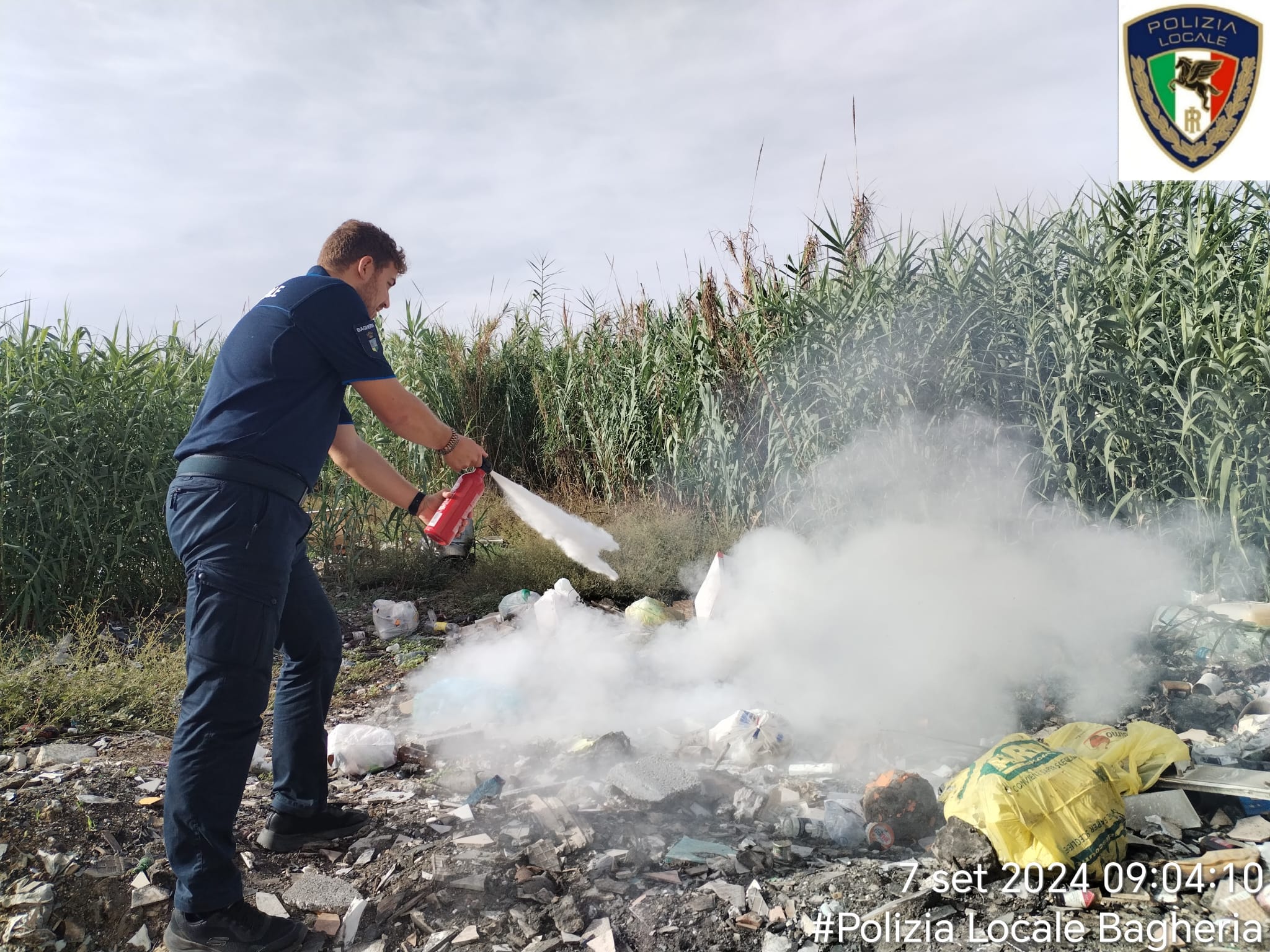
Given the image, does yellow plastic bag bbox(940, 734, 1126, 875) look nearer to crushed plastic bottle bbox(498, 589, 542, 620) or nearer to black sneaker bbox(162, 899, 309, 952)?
black sneaker bbox(162, 899, 309, 952)

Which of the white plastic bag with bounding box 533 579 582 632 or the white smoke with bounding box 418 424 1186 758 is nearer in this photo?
the white smoke with bounding box 418 424 1186 758

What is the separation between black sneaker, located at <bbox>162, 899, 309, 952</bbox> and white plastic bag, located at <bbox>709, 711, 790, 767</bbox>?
1.77m

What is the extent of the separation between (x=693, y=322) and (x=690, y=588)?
7.70 ft

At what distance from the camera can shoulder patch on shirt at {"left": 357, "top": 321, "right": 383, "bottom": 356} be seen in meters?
2.47

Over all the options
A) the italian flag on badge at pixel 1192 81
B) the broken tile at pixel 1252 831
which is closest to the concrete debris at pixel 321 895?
the broken tile at pixel 1252 831

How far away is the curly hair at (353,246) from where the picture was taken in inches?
107

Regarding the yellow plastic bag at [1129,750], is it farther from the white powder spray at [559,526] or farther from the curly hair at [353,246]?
the curly hair at [353,246]

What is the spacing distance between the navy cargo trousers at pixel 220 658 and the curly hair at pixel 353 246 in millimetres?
840

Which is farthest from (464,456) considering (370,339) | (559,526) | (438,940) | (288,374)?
(438,940)

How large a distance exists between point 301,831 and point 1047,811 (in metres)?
2.27

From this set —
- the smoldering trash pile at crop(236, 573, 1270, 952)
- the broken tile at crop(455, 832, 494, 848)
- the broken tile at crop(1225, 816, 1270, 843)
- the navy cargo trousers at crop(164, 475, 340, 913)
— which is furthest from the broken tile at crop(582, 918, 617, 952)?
the broken tile at crop(1225, 816, 1270, 843)

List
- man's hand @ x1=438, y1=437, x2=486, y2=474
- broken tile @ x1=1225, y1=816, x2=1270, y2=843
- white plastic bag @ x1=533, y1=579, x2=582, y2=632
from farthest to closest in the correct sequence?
white plastic bag @ x1=533, y1=579, x2=582, y2=632 → man's hand @ x1=438, y1=437, x2=486, y2=474 → broken tile @ x1=1225, y1=816, x2=1270, y2=843

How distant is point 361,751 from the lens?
11.1 feet

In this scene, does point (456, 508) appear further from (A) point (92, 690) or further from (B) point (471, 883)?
(A) point (92, 690)
